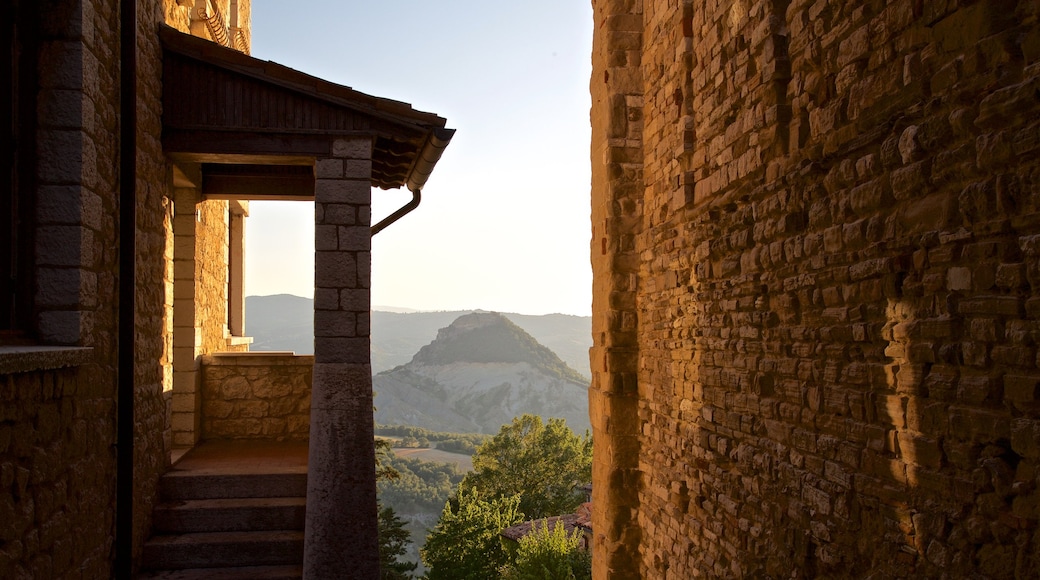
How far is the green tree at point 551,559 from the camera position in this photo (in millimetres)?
21047

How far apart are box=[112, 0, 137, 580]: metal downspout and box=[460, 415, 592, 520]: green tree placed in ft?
113

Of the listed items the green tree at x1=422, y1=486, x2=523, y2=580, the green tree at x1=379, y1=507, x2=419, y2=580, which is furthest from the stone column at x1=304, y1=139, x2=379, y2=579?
the green tree at x1=422, y1=486, x2=523, y2=580

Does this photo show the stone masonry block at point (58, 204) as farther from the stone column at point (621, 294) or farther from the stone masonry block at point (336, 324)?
the stone column at point (621, 294)

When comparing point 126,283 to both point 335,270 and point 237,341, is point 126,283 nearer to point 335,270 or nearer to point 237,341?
point 335,270

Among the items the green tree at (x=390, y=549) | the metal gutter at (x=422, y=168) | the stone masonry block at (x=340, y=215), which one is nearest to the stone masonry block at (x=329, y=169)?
the stone masonry block at (x=340, y=215)

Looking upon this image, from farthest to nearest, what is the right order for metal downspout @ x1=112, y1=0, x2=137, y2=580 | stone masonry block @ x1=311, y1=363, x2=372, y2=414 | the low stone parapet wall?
the low stone parapet wall → stone masonry block @ x1=311, y1=363, x2=372, y2=414 → metal downspout @ x1=112, y1=0, x2=137, y2=580

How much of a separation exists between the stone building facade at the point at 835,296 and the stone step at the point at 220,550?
2.88 metres

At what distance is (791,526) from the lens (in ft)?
13.8

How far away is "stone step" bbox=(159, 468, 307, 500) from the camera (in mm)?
6008

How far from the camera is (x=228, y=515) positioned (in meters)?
5.95

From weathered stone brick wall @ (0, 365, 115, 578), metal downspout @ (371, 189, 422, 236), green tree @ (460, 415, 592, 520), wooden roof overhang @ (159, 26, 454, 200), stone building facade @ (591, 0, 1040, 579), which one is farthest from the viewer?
green tree @ (460, 415, 592, 520)

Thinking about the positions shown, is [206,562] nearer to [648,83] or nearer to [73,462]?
[73,462]

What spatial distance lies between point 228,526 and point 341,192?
2.67m

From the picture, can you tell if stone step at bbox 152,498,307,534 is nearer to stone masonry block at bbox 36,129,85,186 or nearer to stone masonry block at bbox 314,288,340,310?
stone masonry block at bbox 314,288,340,310
